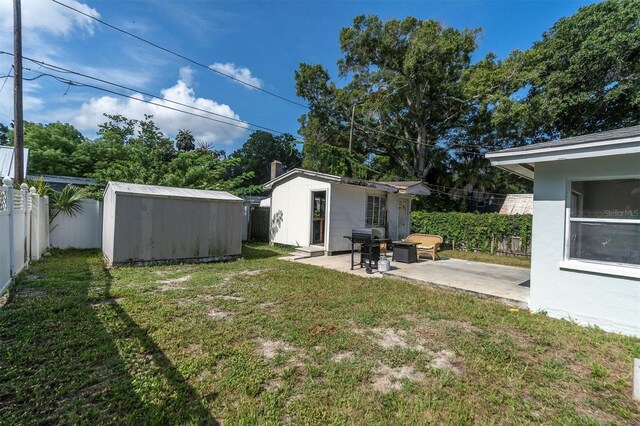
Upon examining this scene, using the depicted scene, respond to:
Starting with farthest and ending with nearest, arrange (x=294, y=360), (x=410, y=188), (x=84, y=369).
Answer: (x=410, y=188) → (x=294, y=360) → (x=84, y=369)

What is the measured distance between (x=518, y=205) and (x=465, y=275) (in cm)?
1597

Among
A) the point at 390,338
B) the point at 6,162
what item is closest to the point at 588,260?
the point at 390,338

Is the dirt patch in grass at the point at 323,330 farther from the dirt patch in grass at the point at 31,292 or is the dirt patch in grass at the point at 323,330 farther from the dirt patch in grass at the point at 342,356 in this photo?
the dirt patch in grass at the point at 31,292

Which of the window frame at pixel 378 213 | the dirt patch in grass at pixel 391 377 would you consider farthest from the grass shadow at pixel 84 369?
the window frame at pixel 378 213

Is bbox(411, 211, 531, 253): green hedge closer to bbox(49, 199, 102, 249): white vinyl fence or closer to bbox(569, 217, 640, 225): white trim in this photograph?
bbox(569, 217, 640, 225): white trim

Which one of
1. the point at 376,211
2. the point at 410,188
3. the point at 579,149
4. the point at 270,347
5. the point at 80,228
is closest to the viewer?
the point at 270,347

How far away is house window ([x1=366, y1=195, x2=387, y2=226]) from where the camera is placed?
11789mm

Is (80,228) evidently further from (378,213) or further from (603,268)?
(603,268)

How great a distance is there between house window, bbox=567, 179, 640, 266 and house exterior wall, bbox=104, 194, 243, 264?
25.2 ft

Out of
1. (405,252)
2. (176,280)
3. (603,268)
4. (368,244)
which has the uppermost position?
(603,268)

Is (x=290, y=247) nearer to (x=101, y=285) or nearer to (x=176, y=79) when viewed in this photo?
(x=101, y=285)

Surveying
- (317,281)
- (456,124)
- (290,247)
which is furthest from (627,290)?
(456,124)

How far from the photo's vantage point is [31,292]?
482 centimetres

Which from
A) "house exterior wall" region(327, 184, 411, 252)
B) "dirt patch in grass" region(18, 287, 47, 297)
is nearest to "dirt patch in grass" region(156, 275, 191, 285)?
"dirt patch in grass" region(18, 287, 47, 297)
